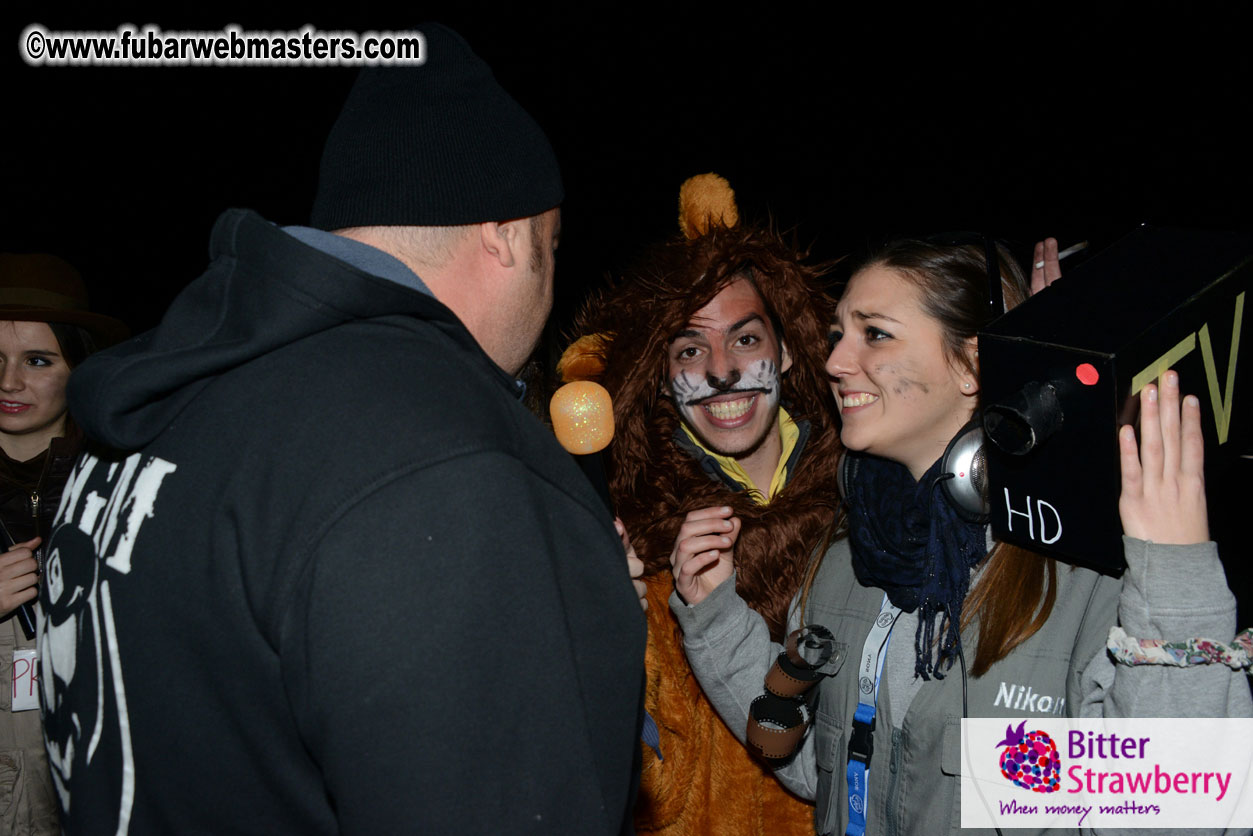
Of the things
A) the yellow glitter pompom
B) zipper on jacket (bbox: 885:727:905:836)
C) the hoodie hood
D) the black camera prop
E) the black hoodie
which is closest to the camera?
the black hoodie

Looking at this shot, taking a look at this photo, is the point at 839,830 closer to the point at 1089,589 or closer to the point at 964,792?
the point at 964,792

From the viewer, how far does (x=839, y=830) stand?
6.24 feet

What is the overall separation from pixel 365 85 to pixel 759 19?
4.22 m

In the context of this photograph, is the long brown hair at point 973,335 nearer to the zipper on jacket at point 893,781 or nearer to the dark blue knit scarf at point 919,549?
the dark blue knit scarf at point 919,549

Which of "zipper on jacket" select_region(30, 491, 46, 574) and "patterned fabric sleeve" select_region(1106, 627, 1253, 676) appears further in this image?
"zipper on jacket" select_region(30, 491, 46, 574)

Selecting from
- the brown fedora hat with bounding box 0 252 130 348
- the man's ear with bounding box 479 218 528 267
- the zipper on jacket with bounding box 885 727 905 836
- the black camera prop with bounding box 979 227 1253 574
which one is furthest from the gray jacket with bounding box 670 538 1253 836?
the brown fedora hat with bounding box 0 252 130 348

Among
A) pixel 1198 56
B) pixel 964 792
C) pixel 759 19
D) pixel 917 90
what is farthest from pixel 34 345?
pixel 1198 56

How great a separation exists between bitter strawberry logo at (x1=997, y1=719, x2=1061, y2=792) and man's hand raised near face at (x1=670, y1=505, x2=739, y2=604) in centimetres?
77

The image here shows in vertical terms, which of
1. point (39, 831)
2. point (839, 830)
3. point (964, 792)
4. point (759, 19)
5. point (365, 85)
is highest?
point (759, 19)

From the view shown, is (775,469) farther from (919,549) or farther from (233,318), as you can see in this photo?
(233,318)

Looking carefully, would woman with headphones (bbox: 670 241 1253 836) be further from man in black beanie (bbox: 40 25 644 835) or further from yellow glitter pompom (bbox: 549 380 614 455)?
man in black beanie (bbox: 40 25 644 835)

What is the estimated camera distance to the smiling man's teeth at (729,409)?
2.75 metres

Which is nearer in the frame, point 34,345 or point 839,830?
point 839,830

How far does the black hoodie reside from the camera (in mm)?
780
